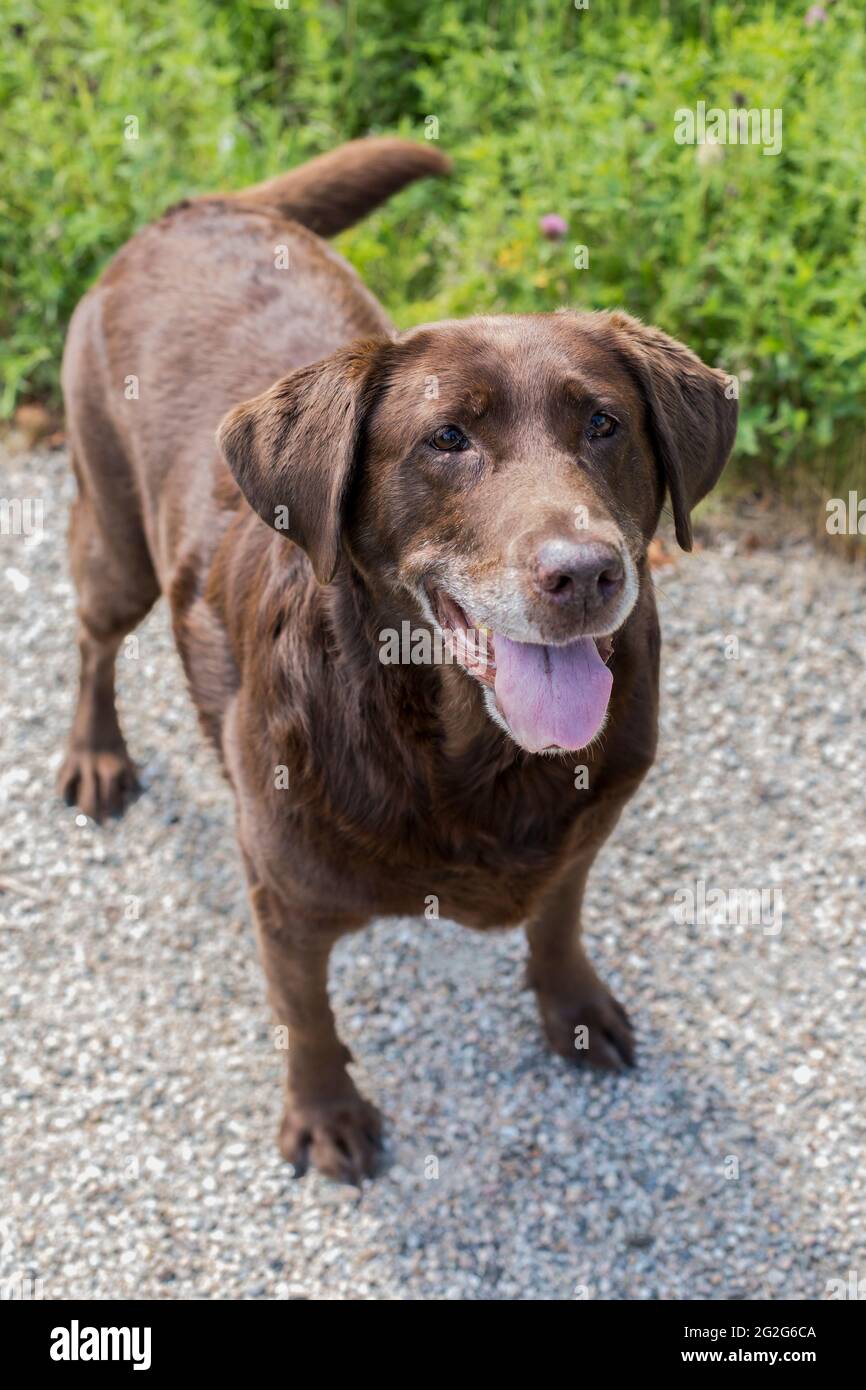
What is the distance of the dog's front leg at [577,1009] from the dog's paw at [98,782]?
1352mm

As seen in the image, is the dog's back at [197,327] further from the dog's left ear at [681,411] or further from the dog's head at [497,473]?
the dog's left ear at [681,411]

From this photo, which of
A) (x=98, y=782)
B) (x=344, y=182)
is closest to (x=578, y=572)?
(x=344, y=182)

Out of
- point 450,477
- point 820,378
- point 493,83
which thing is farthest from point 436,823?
point 493,83

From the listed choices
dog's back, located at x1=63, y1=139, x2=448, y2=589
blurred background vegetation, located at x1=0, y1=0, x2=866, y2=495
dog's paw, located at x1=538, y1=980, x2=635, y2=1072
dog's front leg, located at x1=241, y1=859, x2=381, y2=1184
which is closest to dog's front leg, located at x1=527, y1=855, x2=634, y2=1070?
dog's paw, located at x1=538, y1=980, x2=635, y2=1072

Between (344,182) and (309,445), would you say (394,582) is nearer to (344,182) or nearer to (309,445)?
(309,445)

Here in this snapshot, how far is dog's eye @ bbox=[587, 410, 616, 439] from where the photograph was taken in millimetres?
2238

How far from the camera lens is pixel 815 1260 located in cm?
292

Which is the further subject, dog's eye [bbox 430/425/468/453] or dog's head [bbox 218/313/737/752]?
dog's eye [bbox 430/425/468/453]

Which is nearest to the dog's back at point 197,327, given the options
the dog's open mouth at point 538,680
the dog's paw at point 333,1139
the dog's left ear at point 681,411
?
the dog's left ear at point 681,411

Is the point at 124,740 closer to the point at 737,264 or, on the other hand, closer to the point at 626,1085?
the point at 626,1085

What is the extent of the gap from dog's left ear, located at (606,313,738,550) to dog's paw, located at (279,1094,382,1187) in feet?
5.04

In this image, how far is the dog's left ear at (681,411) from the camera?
2.35 metres

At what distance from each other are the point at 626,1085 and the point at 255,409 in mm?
1870

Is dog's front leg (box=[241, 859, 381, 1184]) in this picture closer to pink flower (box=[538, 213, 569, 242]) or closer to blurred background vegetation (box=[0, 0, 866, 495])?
blurred background vegetation (box=[0, 0, 866, 495])
